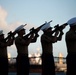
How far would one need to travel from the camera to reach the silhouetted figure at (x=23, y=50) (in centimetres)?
1084

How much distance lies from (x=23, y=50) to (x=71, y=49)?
1995mm

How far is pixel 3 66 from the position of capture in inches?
457

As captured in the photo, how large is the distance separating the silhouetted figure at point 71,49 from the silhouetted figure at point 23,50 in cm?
170

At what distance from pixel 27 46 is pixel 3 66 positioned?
139 cm

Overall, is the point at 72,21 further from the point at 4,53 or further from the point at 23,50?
the point at 4,53

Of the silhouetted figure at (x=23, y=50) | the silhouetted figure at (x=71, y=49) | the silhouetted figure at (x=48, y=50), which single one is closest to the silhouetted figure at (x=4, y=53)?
the silhouetted figure at (x=23, y=50)

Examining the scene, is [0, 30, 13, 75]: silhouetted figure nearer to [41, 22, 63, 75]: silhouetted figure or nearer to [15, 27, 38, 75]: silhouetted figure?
[15, 27, 38, 75]: silhouetted figure

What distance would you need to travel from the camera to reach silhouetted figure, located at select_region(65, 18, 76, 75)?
9.55 meters

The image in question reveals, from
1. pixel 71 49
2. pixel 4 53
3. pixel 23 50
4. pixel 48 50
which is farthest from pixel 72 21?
pixel 4 53

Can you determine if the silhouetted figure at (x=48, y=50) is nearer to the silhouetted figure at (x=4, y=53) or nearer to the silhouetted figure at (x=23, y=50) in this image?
the silhouetted figure at (x=23, y=50)

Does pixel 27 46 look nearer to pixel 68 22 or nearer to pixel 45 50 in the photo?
pixel 45 50

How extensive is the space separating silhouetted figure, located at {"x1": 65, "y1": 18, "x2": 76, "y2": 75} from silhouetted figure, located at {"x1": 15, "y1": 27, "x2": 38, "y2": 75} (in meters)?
1.70

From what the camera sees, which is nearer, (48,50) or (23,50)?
(48,50)

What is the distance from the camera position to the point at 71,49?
9.62 m
